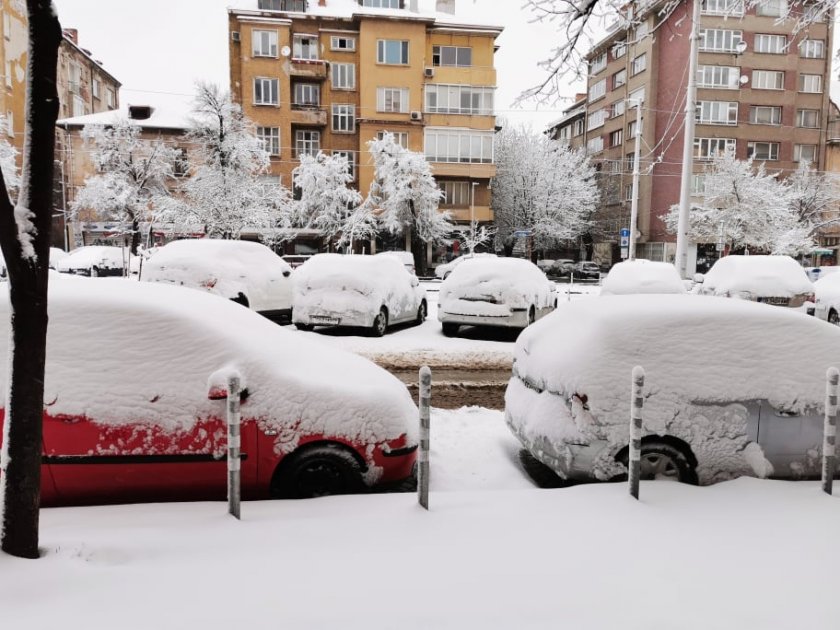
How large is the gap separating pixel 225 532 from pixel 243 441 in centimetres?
68

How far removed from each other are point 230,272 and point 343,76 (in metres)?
38.9

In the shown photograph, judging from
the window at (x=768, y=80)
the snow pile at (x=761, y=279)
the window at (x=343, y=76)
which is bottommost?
the snow pile at (x=761, y=279)

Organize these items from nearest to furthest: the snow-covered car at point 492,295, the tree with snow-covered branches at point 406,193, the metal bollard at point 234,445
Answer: the metal bollard at point 234,445, the snow-covered car at point 492,295, the tree with snow-covered branches at point 406,193

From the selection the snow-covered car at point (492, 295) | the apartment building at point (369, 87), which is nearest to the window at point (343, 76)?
the apartment building at point (369, 87)

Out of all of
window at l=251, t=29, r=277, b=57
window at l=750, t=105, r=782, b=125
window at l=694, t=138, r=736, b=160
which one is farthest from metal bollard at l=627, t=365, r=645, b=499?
window at l=750, t=105, r=782, b=125

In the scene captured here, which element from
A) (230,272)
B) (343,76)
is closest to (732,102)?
(343,76)

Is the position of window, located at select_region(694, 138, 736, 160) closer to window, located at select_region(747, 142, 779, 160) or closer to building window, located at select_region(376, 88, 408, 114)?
window, located at select_region(747, 142, 779, 160)

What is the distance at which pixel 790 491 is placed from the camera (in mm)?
4848

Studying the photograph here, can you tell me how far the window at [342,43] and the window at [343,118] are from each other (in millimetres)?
4315

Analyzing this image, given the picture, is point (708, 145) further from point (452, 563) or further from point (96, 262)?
point (452, 563)

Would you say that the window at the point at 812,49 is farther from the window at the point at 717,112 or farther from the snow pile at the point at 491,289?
the snow pile at the point at 491,289

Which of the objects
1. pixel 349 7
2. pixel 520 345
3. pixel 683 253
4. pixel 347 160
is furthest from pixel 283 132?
pixel 520 345

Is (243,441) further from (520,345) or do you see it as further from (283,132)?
(283,132)

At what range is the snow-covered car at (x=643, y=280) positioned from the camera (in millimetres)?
16188
